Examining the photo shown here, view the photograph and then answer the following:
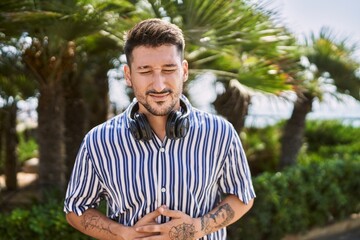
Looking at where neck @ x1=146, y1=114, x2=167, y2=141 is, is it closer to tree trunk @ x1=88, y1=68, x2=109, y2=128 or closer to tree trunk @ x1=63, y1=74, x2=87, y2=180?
tree trunk @ x1=63, y1=74, x2=87, y2=180

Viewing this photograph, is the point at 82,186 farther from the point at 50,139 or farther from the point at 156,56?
the point at 50,139

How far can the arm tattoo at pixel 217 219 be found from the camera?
2393 mm

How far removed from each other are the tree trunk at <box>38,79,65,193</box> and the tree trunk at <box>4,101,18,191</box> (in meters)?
1.43

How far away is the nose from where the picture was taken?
2.28 meters

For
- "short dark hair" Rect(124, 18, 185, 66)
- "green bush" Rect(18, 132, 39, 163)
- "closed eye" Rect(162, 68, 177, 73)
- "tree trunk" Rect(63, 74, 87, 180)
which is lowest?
"green bush" Rect(18, 132, 39, 163)

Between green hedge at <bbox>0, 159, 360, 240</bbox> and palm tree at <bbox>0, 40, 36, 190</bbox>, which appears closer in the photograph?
green hedge at <bbox>0, 159, 360, 240</bbox>

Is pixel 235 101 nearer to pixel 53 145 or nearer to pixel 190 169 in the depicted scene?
pixel 53 145

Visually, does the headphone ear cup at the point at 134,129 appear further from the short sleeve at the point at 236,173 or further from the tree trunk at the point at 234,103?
the tree trunk at the point at 234,103

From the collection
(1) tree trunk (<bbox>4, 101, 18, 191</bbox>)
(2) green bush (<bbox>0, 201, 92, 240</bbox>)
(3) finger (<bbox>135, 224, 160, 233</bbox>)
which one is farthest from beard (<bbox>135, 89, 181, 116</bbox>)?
(1) tree trunk (<bbox>4, 101, 18, 191</bbox>)

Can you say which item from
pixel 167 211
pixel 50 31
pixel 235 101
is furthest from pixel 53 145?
pixel 167 211

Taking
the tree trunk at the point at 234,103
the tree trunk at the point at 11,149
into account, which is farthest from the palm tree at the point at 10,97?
the tree trunk at the point at 234,103

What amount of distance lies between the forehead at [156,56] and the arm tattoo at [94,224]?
0.59 m

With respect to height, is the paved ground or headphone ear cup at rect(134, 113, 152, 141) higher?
headphone ear cup at rect(134, 113, 152, 141)

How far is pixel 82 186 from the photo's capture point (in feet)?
8.02
